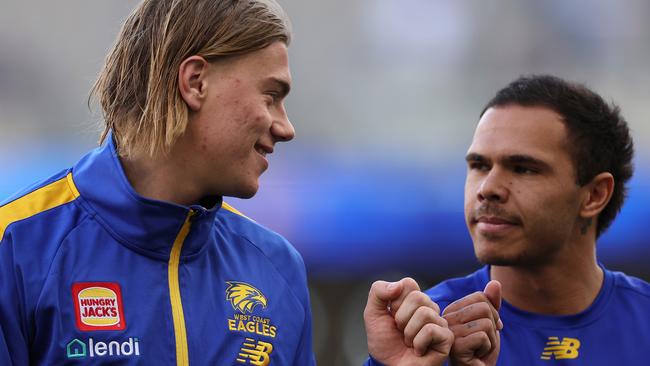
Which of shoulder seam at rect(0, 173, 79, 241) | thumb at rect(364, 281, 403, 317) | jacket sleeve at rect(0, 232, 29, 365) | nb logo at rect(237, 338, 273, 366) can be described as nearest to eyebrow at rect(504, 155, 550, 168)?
thumb at rect(364, 281, 403, 317)

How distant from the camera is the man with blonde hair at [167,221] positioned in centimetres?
275

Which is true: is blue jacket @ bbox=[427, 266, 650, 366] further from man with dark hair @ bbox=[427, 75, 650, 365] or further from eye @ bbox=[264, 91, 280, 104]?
eye @ bbox=[264, 91, 280, 104]

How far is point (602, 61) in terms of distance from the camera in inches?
425

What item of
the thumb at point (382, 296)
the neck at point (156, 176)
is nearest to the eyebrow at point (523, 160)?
the thumb at point (382, 296)

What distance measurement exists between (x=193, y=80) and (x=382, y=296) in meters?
0.84

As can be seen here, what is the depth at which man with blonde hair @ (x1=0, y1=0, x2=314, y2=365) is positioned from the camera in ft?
9.03

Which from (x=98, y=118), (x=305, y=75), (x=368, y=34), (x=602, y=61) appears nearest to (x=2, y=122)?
(x=305, y=75)

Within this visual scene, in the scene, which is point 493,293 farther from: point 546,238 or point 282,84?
point 282,84

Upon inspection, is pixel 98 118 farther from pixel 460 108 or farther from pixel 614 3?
pixel 614 3

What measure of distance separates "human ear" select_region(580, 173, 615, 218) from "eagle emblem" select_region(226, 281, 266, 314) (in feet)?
5.26

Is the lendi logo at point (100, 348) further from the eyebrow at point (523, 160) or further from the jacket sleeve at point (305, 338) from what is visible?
the eyebrow at point (523, 160)

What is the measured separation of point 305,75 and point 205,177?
7.55 m

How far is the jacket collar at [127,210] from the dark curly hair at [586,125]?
69.0 inches

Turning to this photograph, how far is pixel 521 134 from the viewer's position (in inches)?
159
